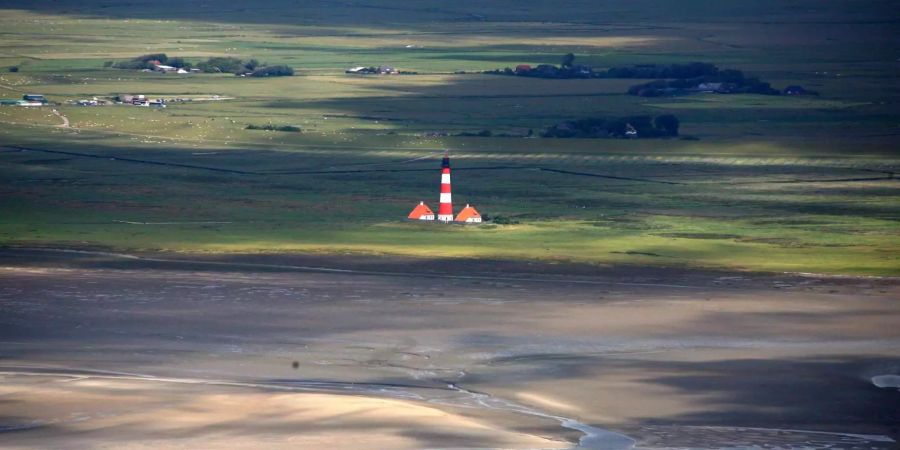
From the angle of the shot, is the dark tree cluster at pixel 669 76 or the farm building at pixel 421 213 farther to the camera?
the dark tree cluster at pixel 669 76

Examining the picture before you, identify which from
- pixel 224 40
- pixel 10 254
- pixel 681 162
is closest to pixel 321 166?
pixel 681 162

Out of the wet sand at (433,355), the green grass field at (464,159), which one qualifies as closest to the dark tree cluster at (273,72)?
the green grass field at (464,159)

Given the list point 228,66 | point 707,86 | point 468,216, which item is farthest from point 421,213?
point 228,66

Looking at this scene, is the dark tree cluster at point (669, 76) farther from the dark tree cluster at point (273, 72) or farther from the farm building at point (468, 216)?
the farm building at point (468, 216)

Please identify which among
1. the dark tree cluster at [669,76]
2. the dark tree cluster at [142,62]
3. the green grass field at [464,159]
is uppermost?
the dark tree cluster at [142,62]

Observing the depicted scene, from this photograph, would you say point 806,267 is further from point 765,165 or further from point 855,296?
point 765,165

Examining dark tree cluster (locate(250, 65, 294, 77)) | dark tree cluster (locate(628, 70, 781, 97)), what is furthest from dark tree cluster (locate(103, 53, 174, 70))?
dark tree cluster (locate(628, 70, 781, 97))

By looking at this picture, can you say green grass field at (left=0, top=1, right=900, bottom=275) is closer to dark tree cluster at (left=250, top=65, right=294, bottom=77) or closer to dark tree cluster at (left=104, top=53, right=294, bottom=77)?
dark tree cluster at (left=250, top=65, right=294, bottom=77)

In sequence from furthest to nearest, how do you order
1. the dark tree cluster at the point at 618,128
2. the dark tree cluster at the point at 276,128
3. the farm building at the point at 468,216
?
the dark tree cluster at the point at 276,128 < the dark tree cluster at the point at 618,128 < the farm building at the point at 468,216
